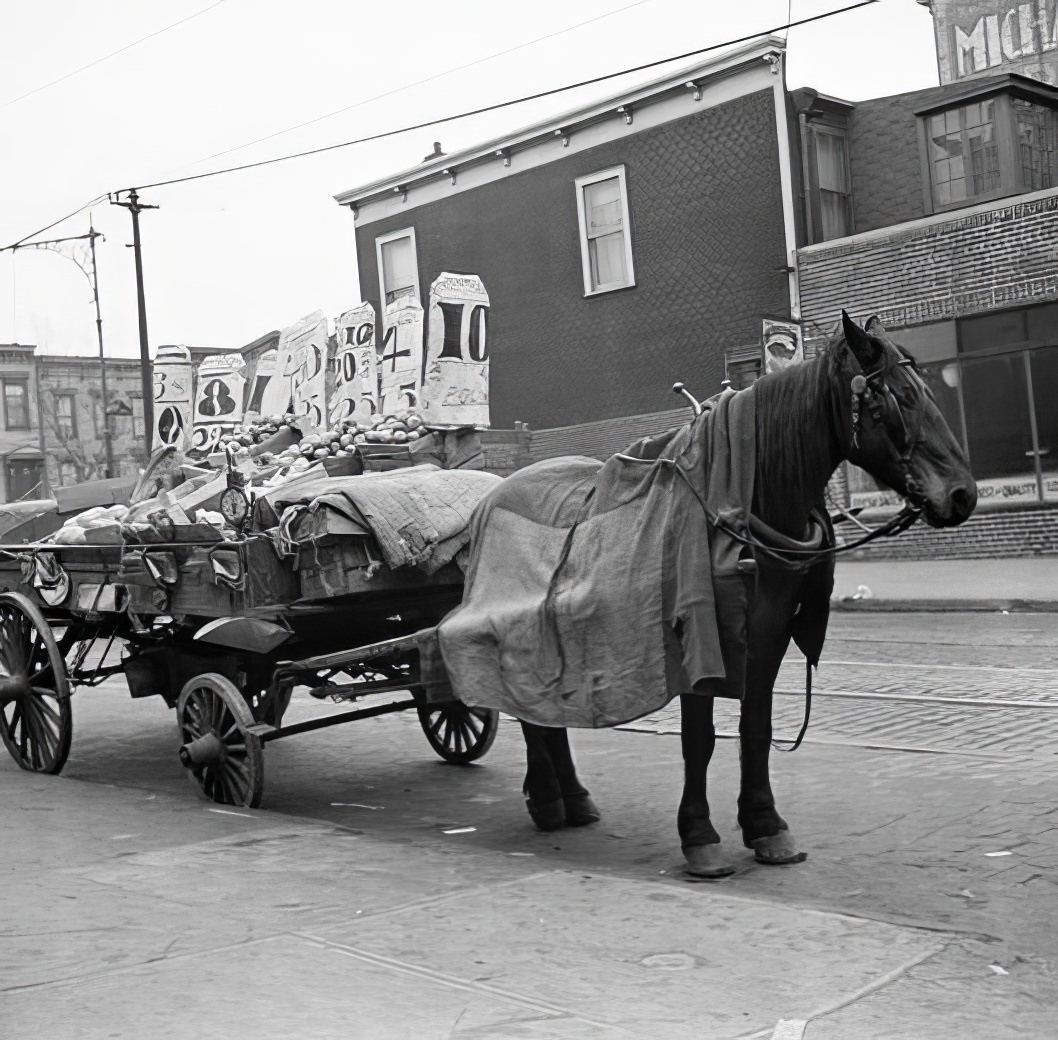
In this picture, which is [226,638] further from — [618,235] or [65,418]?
[65,418]

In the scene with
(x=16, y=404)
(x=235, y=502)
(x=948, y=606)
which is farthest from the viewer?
(x=16, y=404)

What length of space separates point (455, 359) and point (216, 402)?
106 inches

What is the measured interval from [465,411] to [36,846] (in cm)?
362

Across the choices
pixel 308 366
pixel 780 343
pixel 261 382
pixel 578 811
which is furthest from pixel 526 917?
pixel 780 343

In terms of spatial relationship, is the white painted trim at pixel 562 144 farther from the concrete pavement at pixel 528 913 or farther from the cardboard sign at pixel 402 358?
the concrete pavement at pixel 528 913

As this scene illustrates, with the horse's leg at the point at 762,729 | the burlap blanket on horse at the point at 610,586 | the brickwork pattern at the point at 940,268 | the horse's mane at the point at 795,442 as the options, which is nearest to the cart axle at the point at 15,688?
the burlap blanket on horse at the point at 610,586

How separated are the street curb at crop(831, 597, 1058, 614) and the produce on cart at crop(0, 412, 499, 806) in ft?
30.1

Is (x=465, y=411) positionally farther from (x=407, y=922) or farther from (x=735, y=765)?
(x=407, y=922)

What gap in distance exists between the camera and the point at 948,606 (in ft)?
53.7

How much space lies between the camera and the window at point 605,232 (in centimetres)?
2605

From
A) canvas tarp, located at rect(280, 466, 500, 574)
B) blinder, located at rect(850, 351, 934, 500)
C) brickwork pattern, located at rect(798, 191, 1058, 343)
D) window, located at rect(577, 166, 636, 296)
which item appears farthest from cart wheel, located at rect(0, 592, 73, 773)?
window, located at rect(577, 166, 636, 296)

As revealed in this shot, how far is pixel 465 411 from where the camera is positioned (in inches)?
334

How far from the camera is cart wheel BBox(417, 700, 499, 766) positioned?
8.24 m

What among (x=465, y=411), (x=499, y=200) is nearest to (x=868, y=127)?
(x=499, y=200)
